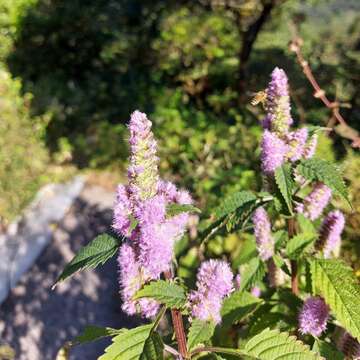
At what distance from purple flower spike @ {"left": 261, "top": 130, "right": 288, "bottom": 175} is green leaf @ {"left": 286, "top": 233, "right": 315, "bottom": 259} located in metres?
0.30

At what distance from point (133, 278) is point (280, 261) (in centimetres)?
62

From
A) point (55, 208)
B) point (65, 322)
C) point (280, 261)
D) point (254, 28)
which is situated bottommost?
point (55, 208)

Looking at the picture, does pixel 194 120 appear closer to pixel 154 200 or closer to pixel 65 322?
pixel 65 322

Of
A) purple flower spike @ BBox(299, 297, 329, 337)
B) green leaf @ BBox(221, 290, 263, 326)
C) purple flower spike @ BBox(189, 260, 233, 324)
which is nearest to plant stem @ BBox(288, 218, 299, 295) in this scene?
green leaf @ BBox(221, 290, 263, 326)

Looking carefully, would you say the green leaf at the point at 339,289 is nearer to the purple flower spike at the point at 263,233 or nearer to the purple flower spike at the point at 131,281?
the purple flower spike at the point at 263,233

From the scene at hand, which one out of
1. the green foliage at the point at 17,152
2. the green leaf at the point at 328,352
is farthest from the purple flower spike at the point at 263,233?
the green foliage at the point at 17,152

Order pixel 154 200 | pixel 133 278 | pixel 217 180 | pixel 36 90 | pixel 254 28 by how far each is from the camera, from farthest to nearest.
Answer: pixel 36 90 → pixel 254 28 → pixel 217 180 → pixel 133 278 → pixel 154 200

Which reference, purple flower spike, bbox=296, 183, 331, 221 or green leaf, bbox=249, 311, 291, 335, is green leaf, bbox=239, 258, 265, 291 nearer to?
green leaf, bbox=249, 311, 291, 335

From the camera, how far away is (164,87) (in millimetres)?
5602

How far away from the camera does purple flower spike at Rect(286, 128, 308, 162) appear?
1.36m

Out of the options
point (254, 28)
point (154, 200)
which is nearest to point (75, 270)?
point (154, 200)

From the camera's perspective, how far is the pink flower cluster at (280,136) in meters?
1.34

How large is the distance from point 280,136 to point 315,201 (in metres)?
0.26

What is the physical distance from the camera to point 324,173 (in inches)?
51.1
